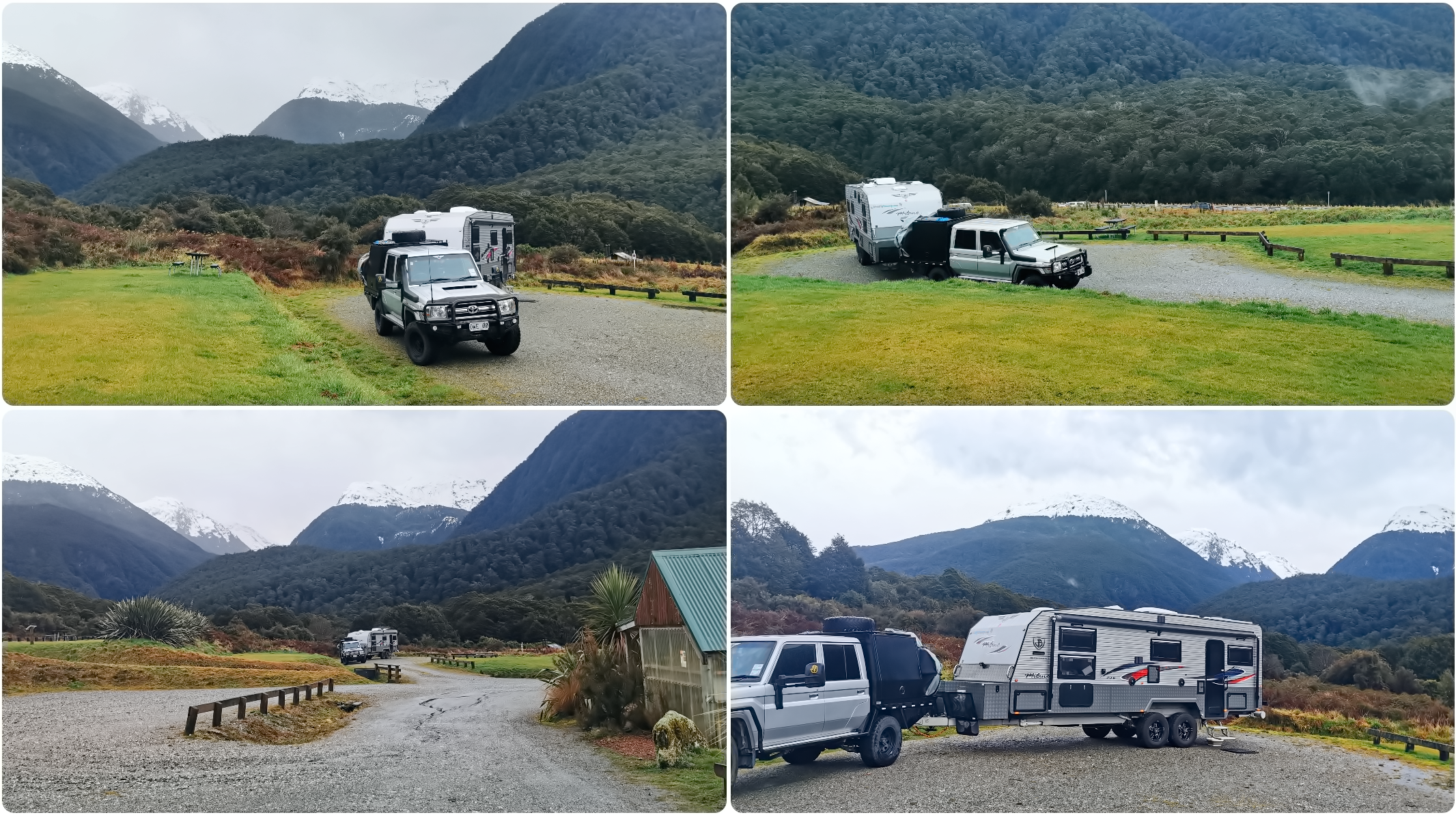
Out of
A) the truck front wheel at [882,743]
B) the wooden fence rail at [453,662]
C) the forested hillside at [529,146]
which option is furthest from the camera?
the wooden fence rail at [453,662]

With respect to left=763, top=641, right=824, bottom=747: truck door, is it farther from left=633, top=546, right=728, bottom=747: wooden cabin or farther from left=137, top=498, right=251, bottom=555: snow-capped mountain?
left=137, top=498, right=251, bottom=555: snow-capped mountain

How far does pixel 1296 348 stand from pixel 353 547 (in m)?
10.8

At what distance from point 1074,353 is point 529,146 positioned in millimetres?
7413

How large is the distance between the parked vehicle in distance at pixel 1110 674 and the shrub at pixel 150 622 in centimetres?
917

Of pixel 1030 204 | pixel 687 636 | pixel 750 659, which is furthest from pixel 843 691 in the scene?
pixel 1030 204

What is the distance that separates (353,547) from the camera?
1233 centimetres

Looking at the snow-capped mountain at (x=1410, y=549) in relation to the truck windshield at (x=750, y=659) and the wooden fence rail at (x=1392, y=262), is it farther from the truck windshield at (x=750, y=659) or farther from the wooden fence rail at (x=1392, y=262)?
the truck windshield at (x=750, y=659)

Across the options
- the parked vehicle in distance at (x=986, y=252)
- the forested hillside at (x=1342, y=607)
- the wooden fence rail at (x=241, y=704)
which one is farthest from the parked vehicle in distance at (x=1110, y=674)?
the wooden fence rail at (x=241, y=704)

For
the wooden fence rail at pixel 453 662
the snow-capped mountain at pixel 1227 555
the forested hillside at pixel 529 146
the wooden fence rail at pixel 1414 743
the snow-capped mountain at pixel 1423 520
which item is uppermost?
the forested hillside at pixel 529 146

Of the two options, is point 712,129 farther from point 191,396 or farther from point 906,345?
point 191,396

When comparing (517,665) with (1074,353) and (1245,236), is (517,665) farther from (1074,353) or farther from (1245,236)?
(1245,236)

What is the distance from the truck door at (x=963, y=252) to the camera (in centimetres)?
1118

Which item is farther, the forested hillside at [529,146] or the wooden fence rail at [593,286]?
the wooden fence rail at [593,286]

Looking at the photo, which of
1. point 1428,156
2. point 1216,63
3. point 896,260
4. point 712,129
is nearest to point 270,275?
point 712,129
